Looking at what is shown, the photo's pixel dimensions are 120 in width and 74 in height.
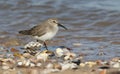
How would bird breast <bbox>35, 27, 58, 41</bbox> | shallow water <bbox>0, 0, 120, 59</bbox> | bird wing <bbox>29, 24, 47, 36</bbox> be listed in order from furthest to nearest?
shallow water <bbox>0, 0, 120, 59</bbox>
bird wing <bbox>29, 24, 47, 36</bbox>
bird breast <bbox>35, 27, 58, 41</bbox>

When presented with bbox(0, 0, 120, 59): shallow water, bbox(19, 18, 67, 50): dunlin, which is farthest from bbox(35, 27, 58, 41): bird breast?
bbox(0, 0, 120, 59): shallow water

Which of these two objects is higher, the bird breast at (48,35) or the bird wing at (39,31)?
the bird wing at (39,31)

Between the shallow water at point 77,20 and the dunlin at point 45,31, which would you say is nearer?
the dunlin at point 45,31

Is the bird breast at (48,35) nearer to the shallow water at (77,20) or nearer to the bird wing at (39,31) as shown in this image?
the bird wing at (39,31)

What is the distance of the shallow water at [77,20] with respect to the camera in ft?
34.6

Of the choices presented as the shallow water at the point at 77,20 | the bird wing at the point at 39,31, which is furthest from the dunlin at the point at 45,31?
the shallow water at the point at 77,20

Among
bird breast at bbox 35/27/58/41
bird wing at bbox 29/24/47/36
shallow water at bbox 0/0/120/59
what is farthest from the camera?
shallow water at bbox 0/0/120/59

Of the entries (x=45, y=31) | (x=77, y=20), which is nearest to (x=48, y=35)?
(x=45, y=31)

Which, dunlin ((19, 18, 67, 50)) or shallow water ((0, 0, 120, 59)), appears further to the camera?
shallow water ((0, 0, 120, 59))

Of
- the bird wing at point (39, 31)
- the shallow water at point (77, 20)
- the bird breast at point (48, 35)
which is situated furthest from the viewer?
the shallow water at point (77, 20)

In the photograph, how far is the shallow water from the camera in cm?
1054

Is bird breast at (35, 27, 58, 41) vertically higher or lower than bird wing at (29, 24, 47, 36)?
lower

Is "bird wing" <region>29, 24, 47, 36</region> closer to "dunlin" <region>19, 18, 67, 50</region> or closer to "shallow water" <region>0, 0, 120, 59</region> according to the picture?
"dunlin" <region>19, 18, 67, 50</region>

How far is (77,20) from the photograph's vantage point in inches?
514
